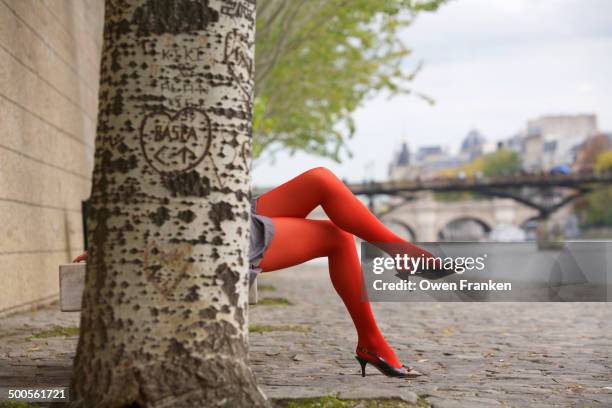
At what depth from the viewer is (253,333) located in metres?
5.97

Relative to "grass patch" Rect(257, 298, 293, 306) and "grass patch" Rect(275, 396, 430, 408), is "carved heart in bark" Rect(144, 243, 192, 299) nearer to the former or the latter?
"grass patch" Rect(275, 396, 430, 408)

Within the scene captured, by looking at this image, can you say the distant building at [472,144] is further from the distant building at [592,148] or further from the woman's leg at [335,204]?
the woman's leg at [335,204]

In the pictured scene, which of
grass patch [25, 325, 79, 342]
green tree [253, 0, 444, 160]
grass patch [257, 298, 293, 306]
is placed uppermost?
green tree [253, 0, 444, 160]

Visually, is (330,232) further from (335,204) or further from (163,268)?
(163,268)

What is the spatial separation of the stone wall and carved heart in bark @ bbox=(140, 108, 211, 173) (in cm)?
429

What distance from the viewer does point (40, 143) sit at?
25.5ft

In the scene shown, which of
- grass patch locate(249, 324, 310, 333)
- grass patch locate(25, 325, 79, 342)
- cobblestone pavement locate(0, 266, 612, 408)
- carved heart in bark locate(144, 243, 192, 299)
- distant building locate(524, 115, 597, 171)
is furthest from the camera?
distant building locate(524, 115, 597, 171)

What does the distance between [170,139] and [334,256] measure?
139cm

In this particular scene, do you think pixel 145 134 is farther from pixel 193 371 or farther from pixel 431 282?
pixel 431 282

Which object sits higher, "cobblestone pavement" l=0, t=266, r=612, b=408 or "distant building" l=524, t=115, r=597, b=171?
"distant building" l=524, t=115, r=597, b=171

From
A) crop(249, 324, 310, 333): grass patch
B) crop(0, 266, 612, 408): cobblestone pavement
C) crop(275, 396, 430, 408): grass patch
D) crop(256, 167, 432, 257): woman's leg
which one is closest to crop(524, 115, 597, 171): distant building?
crop(0, 266, 612, 408): cobblestone pavement

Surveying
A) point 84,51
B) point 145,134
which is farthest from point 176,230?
point 84,51

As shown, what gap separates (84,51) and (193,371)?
340 inches

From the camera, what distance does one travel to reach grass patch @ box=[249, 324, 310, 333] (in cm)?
620
